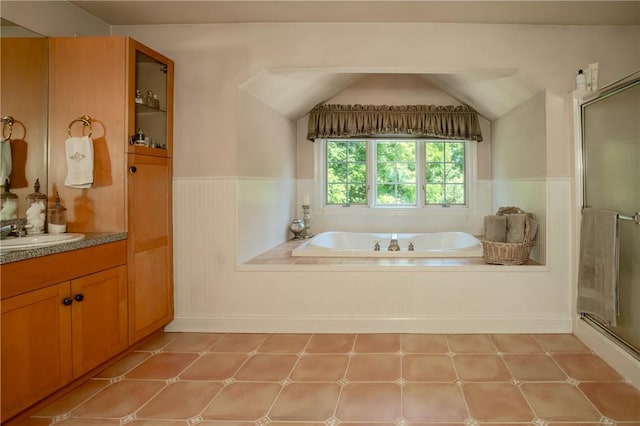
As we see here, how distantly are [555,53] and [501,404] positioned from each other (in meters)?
2.36

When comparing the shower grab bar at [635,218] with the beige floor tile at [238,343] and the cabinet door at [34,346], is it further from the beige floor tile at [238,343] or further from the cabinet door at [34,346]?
the cabinet door at [34,346]

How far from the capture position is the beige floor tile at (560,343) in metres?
2.54

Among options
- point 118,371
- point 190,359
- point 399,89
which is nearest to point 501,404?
point 190,359

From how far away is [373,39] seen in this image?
285 centimetres

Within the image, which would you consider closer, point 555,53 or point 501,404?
point 501,404

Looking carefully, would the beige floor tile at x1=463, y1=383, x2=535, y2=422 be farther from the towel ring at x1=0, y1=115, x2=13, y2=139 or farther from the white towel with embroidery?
the towel ring at x1=0, y1=115, x2=13, y2=139

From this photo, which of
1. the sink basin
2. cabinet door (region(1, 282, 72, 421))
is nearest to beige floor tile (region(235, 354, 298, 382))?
cabinet door (region(1, 282, 72, 421))

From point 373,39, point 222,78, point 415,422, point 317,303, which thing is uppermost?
point 373,39

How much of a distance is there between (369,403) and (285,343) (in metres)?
0.91

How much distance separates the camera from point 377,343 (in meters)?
2.68

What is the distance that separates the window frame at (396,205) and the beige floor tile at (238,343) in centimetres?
198

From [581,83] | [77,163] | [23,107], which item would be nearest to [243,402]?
A: [77,163]

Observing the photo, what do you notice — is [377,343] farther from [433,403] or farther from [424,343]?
[433,403]

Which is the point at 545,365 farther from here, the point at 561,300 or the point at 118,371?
the point at 118,371
